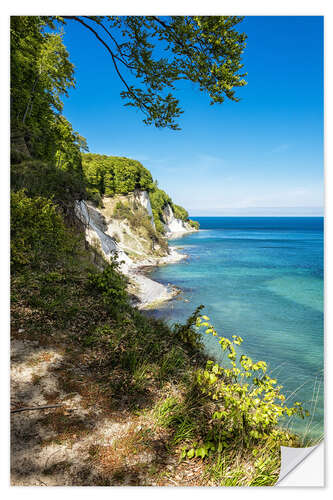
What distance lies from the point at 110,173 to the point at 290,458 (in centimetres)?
2785

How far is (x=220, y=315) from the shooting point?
38.2 feet

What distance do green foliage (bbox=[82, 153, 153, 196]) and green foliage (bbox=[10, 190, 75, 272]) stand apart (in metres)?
22.4

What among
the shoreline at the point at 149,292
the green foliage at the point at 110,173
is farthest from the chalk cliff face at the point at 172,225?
the shoreline at the point at 149,292

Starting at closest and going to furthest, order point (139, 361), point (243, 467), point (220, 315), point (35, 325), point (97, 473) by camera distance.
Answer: point (97, 473), point (243, 467), point (139, 361), point (35, 325), point (220, 315)

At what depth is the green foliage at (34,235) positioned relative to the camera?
3.81 metres

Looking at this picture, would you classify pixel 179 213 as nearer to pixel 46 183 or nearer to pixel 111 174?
pixel 111 174

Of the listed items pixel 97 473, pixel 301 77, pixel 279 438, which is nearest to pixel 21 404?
pixel 97 473

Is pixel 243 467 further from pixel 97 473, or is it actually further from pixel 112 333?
pixel 112 333

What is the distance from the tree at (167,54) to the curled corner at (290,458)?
4.00m

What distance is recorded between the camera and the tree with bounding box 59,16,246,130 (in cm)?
306

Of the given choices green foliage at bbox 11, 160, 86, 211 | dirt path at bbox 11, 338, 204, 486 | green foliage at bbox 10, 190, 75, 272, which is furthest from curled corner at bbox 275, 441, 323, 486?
green foliage at bbox 11, 160, 86, 211

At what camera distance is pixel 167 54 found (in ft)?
11.5

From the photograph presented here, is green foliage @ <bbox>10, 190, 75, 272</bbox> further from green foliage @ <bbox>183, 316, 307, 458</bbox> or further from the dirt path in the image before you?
green foliage @ <bbox>183, 316, 307, 458</bbox>

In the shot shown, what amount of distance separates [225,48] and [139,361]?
13.0 feet
